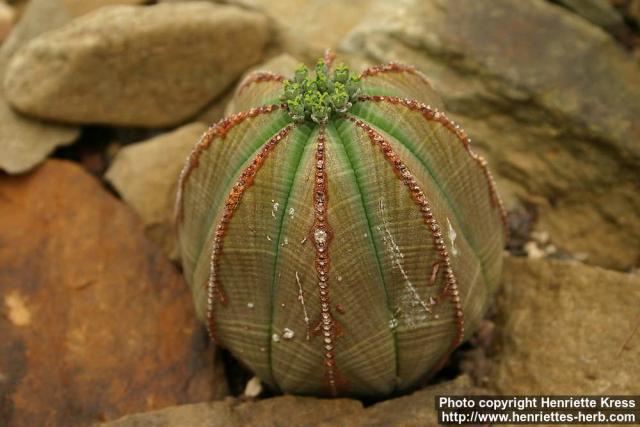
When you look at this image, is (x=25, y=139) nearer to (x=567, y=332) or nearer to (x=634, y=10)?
(x=567, y=332)

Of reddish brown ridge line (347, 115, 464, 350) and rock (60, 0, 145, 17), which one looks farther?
rock (60, 0, 145, 17)

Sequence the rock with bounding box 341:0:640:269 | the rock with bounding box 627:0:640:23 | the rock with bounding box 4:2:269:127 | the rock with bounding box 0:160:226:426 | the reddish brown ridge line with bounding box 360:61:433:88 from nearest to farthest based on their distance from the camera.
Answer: the reddish brown ridge line with bounding box 360:61:433:88 < the rock with bounding box 0:160:226:426 < the rock with bounding box 341:0:640:269 < the rock with bounding box 4:2:269:127 < the rock with bounding box 627:0:640:23

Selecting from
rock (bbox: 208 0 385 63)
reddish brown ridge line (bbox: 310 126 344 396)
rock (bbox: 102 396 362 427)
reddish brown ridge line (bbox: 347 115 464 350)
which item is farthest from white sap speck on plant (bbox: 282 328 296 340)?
rock (bbox: 208 0 385 63)

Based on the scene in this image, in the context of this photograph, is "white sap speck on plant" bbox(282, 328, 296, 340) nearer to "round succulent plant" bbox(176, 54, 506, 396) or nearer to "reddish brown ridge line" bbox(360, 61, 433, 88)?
"round succulent plant" bbox(176, 54, 506, 396)

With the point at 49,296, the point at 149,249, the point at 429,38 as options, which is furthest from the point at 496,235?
the point at 49,296

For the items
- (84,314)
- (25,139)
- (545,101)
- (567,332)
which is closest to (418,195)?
(567,332)

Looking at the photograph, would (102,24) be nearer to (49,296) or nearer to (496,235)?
(49,296)
